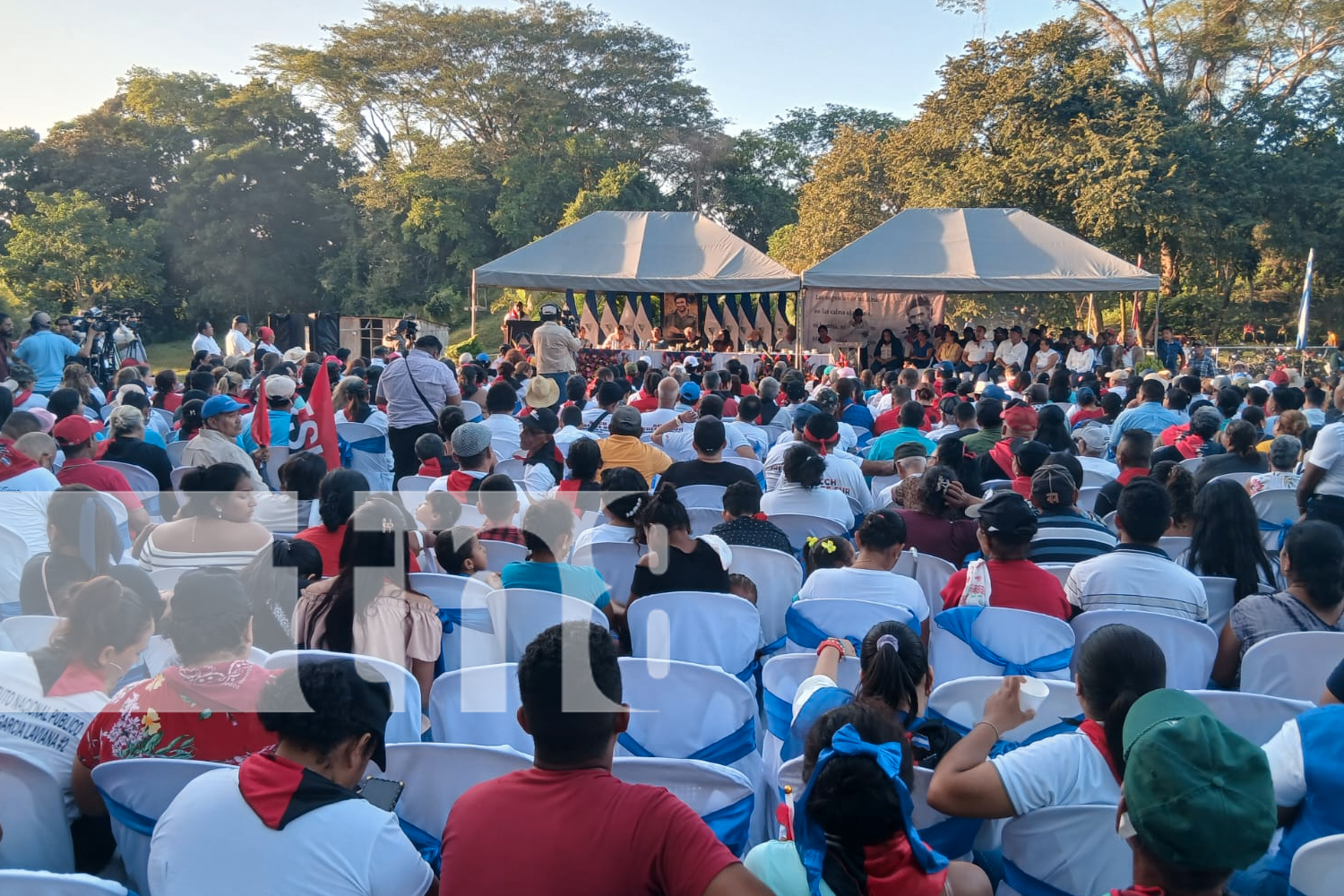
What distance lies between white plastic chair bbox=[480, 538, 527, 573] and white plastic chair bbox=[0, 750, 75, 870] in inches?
91.5

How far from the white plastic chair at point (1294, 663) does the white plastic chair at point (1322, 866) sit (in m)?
1.35

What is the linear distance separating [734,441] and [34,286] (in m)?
27.5

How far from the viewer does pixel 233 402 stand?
5973mm

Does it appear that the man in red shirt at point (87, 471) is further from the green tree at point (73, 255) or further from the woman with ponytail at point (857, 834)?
the green tree at point (73, 255)

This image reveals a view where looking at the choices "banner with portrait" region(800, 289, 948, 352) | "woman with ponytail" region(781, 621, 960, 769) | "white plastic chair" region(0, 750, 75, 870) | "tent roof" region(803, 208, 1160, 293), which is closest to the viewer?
"white plastic chair" region(0, 750, 75, 870)

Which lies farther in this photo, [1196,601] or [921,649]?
[1196,601]

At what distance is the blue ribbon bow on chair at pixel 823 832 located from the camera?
1.77m

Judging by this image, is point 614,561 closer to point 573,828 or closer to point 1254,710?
point 1254,710

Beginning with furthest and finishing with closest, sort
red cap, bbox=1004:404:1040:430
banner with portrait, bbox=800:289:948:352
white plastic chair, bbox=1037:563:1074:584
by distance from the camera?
banner with portrait, bbox=800:289:948:352
red cap, bbox=1004:404:1040:430
white plastic chair, bbox=1037:563:1074:584

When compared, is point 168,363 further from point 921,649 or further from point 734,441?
point 921,649

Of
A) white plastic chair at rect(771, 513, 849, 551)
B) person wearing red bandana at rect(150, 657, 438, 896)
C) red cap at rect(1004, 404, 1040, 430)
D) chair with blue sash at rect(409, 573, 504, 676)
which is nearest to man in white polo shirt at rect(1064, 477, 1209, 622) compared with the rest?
white plastic chair at rect(771, 513, 849, 551)

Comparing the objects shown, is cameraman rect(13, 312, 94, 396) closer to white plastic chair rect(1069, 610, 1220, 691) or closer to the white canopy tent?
the white canopy tent

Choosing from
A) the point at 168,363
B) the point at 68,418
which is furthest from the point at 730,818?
the point at 168,363

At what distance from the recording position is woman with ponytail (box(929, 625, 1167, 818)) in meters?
2.13
